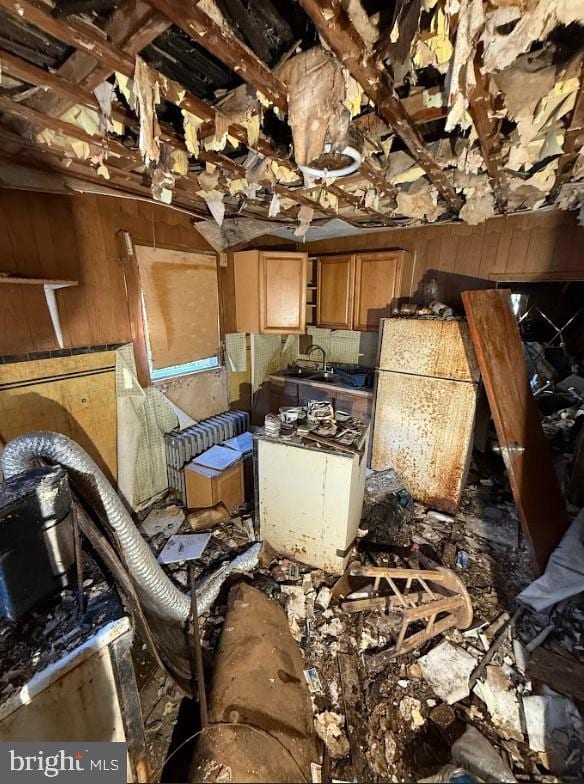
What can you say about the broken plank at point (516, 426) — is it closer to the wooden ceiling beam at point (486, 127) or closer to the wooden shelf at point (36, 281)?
the wooden ceiling beam at point (486, 127)

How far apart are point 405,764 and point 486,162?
282cm

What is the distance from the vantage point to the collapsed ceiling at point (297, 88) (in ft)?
2.88

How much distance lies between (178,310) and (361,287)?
1.87 m

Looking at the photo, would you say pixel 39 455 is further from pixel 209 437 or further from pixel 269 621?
pixel 209 437

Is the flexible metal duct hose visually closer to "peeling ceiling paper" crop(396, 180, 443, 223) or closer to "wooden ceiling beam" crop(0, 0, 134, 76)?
"wooden ceiling beam" crop(0, 0, 134, 76)

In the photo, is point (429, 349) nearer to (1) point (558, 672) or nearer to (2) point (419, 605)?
(2) point (419, 605)

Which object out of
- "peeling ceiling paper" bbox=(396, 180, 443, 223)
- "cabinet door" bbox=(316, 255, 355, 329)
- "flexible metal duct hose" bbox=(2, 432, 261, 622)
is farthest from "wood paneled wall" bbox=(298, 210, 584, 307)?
"flexible metal duct hose" bbox=(2, 432, 261, 622)

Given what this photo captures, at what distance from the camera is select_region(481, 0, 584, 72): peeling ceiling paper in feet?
2.69

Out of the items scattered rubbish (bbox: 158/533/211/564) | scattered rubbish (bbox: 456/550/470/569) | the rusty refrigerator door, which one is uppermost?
the rusty refrigerator door

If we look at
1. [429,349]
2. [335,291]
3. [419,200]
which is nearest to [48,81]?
[419,200]

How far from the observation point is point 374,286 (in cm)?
330

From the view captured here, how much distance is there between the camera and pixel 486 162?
166cm

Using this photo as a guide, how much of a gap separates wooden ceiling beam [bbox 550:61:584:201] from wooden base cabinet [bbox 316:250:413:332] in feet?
4.40

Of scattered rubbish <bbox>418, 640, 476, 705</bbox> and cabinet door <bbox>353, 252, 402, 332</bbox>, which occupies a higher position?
cabinet door <bbox>353, 252, 402, 332</bbox>
